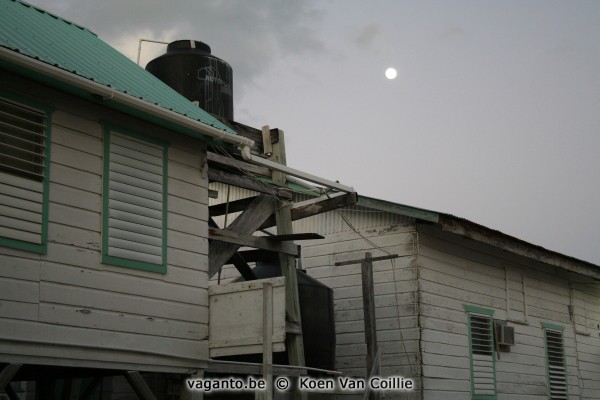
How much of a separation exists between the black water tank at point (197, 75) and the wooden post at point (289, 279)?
11.1ft

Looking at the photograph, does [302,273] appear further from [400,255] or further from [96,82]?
[96,82]

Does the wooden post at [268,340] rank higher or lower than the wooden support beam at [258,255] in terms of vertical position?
→ lower

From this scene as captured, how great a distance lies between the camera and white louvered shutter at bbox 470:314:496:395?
16.9m

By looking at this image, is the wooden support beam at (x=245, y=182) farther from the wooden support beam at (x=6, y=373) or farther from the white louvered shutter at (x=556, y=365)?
the white louvered shutter at (x=556, y=365)

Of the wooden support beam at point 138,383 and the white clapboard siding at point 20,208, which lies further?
the wooden support beam at point 138,383

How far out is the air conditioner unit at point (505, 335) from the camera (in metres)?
17.7

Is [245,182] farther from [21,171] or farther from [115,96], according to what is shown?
[21,171]

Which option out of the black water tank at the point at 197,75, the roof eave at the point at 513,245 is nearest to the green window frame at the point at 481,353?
the roof eave at the point at 513,245

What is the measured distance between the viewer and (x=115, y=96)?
9969 millimetres

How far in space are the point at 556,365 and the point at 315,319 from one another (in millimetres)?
7662

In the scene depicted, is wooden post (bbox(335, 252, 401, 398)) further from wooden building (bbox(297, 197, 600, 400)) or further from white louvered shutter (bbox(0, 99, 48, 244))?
white louvered shutter (bbox(0, 99, 48, 244))

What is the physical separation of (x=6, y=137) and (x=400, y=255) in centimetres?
854

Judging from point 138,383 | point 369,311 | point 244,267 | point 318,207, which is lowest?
point 138,383

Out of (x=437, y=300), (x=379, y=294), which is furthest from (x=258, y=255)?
(x=437, y=300)
